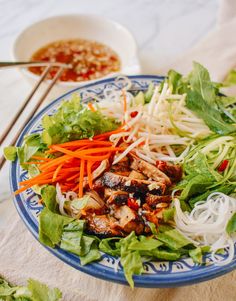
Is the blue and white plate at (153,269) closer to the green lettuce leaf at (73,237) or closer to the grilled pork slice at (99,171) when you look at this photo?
the green lettuce leaf at (73,237)

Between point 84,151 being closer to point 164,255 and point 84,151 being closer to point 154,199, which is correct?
point 154,199

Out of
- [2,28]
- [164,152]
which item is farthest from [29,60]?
A: [164,152]

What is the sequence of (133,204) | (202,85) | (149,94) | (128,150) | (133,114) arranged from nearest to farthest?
(133,204), (128,150), (133,114), (202,85), (149,94)

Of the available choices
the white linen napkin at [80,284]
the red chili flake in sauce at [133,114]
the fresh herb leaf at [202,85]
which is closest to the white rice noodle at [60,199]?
the white linen napkin at [80,284]

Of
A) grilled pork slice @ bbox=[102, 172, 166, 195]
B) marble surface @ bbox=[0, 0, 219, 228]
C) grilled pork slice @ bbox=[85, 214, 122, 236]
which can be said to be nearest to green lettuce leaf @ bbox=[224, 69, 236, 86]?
marble surface @ bbox=[0, 0, 219, 228]

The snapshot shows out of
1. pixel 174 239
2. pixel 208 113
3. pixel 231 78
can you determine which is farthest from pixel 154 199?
pixel 231 78

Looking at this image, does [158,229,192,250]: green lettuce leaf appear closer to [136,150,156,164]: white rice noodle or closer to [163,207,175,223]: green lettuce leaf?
[163,207,175,223]: green lettuce leaf
